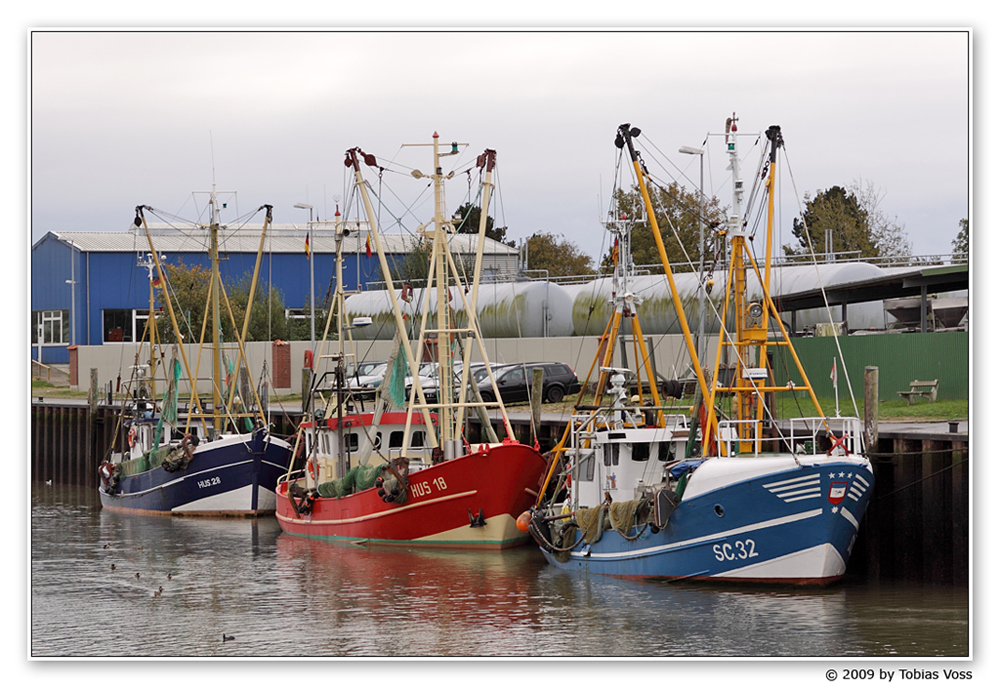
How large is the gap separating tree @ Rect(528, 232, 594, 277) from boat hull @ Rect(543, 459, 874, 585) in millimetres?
43604

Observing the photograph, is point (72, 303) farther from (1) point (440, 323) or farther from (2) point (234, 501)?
(1) point (440, 323)

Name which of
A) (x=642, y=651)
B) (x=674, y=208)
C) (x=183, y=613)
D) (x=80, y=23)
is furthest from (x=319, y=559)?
(x=674, y=208)

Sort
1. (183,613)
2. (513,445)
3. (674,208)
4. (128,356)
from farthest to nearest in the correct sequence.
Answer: (674,208), (128,356), (513,445), (183,613)

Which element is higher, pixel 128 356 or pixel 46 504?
pixel 128 356

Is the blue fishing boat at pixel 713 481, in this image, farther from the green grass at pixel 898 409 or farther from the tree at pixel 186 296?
the tree at pixel 186 296

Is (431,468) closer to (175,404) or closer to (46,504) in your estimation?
(175,404)

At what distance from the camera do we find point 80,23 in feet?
49.9

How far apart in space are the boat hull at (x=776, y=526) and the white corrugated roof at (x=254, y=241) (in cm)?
1538

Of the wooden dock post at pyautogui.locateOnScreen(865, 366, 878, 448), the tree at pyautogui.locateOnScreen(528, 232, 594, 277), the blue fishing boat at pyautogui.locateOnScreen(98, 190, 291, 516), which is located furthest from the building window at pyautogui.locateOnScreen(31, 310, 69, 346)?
the tree at pyautogui.locateOnScreen(528, 232, 594, 277)

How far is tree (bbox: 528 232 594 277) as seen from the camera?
63625 mm

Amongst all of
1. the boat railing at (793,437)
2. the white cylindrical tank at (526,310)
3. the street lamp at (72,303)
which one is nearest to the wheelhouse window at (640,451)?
the boat railing at (793,437)

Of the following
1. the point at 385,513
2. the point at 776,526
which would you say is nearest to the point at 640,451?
the point at 776,526

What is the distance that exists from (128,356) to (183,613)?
26.7 meters

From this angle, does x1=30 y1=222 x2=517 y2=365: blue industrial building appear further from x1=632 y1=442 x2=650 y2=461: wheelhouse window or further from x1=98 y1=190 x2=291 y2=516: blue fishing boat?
x1=632 y1=442 x2=650 y2=461: wheelhouse window
